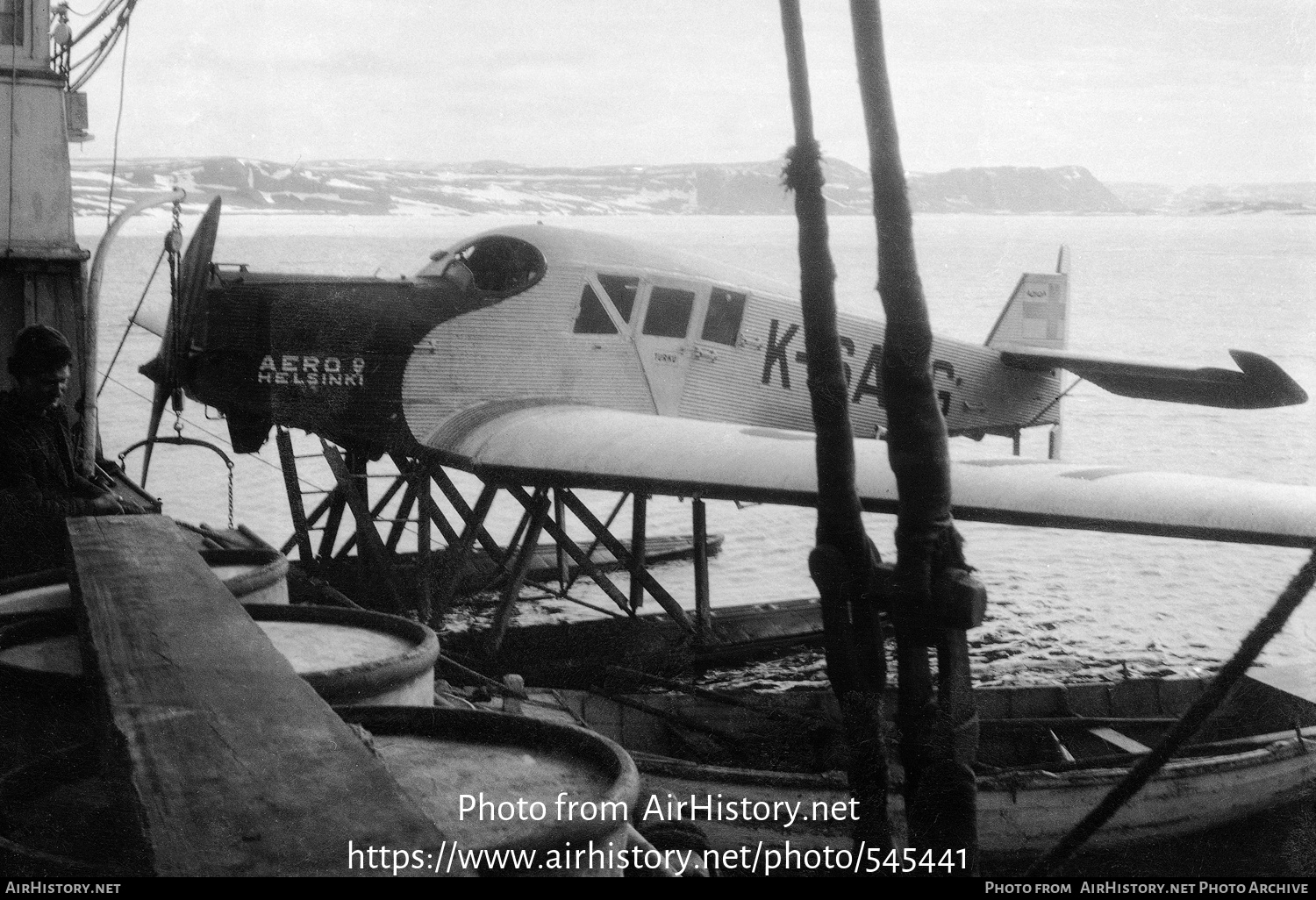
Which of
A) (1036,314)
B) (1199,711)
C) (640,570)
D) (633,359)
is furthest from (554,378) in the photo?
(1199,711)

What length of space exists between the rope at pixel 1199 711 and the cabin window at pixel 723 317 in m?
8.19

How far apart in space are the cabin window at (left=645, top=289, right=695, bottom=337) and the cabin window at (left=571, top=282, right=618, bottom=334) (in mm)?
352

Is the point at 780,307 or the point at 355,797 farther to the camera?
the point at 780,307

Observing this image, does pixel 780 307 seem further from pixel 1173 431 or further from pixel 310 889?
pixel 1173 431

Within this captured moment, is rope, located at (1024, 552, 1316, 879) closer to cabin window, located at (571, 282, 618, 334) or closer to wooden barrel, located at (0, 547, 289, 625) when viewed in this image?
wooden barrel, located at (0, 547, 289, 625)

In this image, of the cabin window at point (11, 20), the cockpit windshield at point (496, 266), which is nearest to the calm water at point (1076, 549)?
the cockpit windshield at point (496, 266)

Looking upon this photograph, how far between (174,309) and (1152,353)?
56043 millimetres

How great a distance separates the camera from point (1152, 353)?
189ft

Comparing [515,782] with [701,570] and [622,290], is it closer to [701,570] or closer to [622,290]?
[622,290]

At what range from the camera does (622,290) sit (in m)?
10.2

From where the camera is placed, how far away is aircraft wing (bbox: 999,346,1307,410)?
28.9ft

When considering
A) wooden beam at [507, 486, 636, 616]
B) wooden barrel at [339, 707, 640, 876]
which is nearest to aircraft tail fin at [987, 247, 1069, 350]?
wooden beam at [507, 486, 636, 616]

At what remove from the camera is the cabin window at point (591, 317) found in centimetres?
999

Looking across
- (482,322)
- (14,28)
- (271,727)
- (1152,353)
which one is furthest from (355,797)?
(1152,353)
